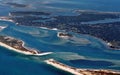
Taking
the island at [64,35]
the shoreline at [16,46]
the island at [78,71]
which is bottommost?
the island at [78,71]

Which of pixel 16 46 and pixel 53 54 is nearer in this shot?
pixel 53 54

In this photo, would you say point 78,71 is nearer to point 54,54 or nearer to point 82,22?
point 54,54

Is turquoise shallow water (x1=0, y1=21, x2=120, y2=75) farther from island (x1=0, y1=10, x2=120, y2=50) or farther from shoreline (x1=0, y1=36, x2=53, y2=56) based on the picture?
island (x1=0, y1=10, x2=120, y2=50)

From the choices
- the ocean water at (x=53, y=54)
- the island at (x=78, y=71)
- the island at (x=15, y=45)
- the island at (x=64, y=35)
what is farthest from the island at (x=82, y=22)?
the island at (x=78, y=71)

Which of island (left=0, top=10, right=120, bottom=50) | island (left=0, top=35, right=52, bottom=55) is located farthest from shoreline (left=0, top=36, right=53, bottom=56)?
island (left=0, top=10, right=120, bottom=50)

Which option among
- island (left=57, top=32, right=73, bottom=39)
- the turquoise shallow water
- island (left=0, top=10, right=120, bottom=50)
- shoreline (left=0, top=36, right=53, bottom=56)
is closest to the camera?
the turquoise shallow water

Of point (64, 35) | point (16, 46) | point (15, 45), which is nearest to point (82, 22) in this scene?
point (64, 35)

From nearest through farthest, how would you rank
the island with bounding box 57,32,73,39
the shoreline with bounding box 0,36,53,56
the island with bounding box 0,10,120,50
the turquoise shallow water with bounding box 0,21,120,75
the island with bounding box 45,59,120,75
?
the island with bounding box 45,59,120,75 < the turquoise shallow water with bounding box 0,21,120,75 < the shoreline with bounding box 0,36,53,56 < the island with bounding box 57,32,73,39 < the island with bounding box 0,10,120,50

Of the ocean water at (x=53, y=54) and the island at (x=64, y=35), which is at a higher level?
the island at (x=64, y=35)

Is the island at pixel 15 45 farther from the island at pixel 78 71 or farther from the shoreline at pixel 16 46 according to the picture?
the island at pixel 78 71
